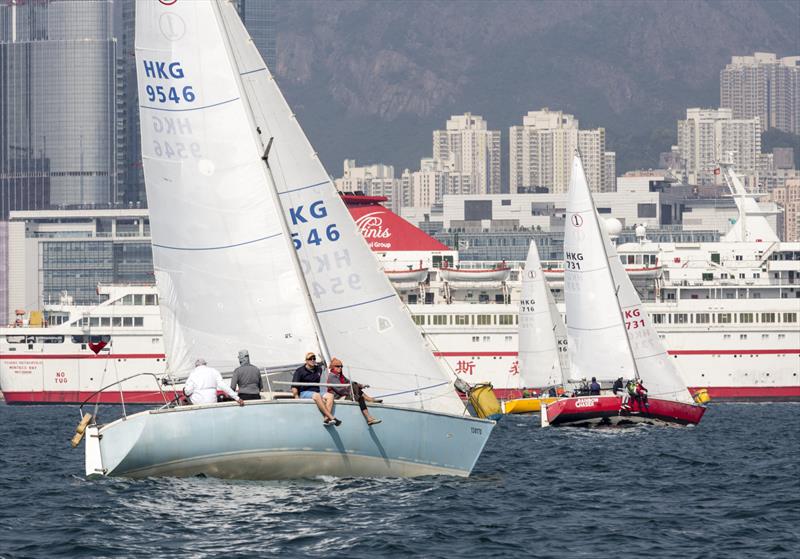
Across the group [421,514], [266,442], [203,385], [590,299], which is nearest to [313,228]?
[203,385]

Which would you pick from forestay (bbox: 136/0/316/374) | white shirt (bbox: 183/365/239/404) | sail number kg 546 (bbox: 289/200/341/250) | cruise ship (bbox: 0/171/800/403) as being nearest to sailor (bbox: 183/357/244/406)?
white shirt (bbox: 183/365/239/404)

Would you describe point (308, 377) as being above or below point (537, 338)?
above

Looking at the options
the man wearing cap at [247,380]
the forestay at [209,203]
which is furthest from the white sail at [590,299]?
the man wearing cap at [247,380]

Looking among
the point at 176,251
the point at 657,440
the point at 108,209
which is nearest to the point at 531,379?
the point at 657,440

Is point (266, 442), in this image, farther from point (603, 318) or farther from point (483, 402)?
point (603, 318)

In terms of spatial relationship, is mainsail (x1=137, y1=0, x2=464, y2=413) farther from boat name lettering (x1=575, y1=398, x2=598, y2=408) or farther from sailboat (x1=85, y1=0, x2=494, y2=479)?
boat name lettering (x1=575, y1=398, x2=598, y2=408)

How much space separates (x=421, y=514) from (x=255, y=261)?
189 inches

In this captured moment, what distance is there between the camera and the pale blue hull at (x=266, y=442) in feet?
78.4

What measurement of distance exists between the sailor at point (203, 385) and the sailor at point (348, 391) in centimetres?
136

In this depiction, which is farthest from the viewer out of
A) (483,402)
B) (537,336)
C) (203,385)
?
(537,336)

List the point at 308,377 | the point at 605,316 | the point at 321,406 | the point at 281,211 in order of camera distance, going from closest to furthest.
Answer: the point at 321,406, the point at 308,377, the point at 281,211, the point at 605,316

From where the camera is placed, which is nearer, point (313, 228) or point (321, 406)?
point (321, 406)

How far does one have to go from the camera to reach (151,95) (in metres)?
25.5

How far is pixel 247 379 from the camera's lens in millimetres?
24469
